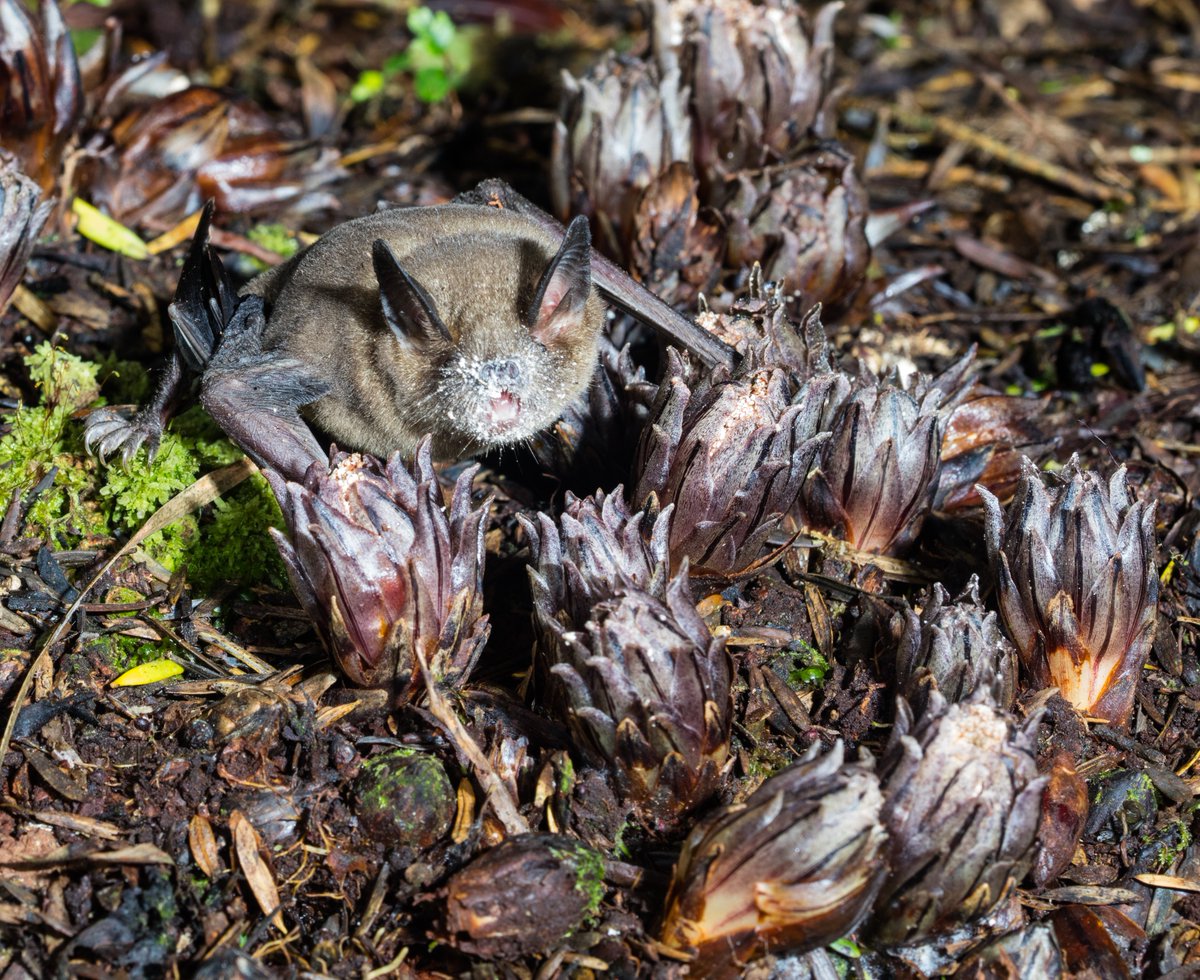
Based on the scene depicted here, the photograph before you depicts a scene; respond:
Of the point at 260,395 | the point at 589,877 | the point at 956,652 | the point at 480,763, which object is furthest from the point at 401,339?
the point at 956,652

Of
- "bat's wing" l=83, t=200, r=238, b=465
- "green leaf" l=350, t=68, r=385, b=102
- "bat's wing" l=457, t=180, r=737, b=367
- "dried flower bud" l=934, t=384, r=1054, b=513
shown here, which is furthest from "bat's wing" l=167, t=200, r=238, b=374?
"green leaf" l=350, t=68, r=385, b=102

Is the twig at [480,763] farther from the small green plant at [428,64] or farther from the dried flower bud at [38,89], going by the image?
the small green plant at [428,64]

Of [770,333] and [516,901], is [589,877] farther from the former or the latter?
[770,333]

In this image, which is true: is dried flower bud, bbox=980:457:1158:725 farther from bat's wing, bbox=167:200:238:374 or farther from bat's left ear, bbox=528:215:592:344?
bat's wing, bbox=167:200:238:374

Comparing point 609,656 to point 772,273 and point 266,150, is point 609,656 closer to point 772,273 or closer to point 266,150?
point 772,273

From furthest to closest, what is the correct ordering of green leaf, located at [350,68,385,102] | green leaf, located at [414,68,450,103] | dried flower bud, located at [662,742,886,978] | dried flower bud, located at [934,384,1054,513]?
green leaf, located at [350,68,385,102] < green leaf, located at [414,68,450,103] < dried flower bud, located at [934,384,1054,513] < dried flower bud, located at [662,742,886,978]

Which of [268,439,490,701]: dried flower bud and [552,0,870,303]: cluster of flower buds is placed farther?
[552,0,870,303]: cluster of flower buds

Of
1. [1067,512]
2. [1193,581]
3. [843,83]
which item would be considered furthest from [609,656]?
[843,83]
